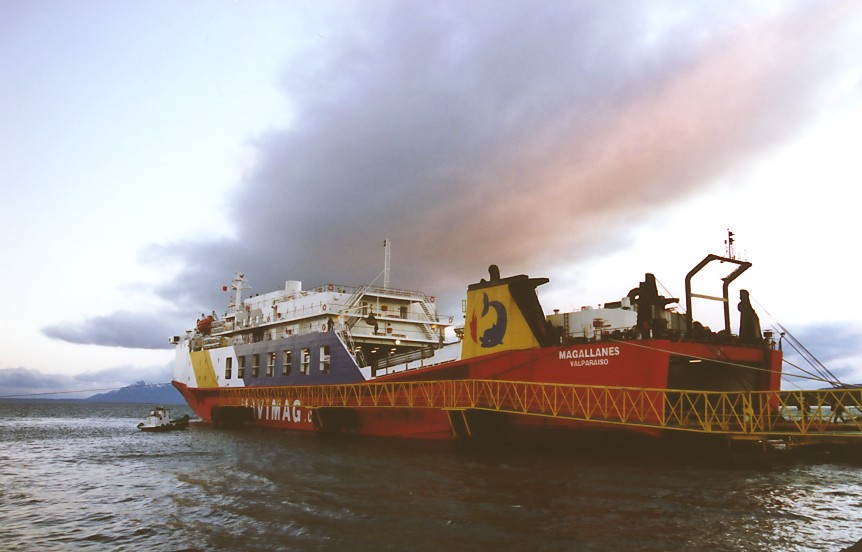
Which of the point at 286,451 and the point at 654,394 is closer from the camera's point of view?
the point at 654,394

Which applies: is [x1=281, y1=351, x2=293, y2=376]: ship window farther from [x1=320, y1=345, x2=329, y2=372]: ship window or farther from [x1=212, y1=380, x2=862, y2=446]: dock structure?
[x1=212, y1=380, x2=862, y2=446]: dock structure

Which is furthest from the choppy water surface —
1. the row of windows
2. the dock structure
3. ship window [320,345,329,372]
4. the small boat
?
the small boat

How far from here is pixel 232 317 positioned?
180ft

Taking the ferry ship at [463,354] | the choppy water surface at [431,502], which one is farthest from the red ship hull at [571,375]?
the choppy water surface at [431,502]

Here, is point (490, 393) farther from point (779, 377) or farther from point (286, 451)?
point (779, 377)

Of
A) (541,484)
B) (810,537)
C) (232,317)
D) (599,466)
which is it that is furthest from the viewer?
(232,317)

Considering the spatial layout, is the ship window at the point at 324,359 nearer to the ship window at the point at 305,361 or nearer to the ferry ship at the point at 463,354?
the ferry ship at the point at 463,354

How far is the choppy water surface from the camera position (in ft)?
48.2

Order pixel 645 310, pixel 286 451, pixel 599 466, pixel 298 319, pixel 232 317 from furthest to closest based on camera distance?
1. pixel 232 317
2. pixel 298 319
3. pixel 286 451
4. pixel 645 310
5. pixel 599 466

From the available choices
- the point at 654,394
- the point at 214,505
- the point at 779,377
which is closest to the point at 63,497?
the point at 214,505

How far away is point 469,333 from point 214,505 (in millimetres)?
15960

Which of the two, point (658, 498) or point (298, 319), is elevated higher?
point (298, 319)

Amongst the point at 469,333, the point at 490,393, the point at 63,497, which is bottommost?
the point at 63,497

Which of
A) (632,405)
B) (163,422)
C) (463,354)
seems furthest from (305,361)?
(632,405)
